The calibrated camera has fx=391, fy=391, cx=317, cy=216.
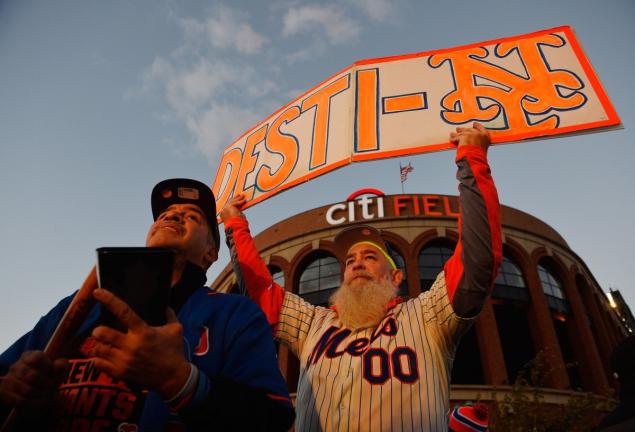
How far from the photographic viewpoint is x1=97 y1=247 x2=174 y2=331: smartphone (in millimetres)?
1113

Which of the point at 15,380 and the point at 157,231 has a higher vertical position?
the point at 157,231

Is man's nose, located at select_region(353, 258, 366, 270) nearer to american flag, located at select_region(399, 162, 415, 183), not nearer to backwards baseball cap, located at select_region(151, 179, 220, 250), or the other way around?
backwards baseball cap, located at select_region(151, 179, 220, 250)

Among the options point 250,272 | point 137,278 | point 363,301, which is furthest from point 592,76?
point 137,278

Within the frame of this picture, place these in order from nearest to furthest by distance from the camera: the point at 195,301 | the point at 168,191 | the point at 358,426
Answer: the point at 195,301 < the point at 358,426 < the point at 168,191

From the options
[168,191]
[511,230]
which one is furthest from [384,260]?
[511,230]

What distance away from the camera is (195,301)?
1.98 metres

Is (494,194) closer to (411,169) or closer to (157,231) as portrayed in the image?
(157,231)

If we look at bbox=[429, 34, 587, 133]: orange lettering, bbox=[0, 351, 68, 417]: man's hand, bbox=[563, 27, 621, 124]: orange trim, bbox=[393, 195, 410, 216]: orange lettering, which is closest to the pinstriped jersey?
bbox=[429, 34, 587, 133]: orange lettering

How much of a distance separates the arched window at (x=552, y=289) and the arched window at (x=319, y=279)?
10.1 meters

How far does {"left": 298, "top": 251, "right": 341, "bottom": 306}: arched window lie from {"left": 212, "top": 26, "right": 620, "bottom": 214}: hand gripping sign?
14.8m

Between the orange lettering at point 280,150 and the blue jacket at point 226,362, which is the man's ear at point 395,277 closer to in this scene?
the orange lettering at point 280,150

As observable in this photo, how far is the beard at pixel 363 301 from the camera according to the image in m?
3.05

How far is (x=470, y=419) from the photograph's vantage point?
4.67m

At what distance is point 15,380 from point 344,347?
2092mm
